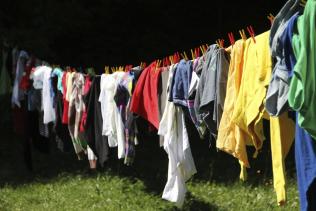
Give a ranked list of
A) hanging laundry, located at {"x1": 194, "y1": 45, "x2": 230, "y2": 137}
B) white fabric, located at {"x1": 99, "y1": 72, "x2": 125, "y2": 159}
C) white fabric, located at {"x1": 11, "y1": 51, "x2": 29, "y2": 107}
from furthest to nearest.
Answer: white fabric, located at {"x1": 11, "y1": 51, "x2": 29, "y2": 107}
white fabric, located at {"x1": 99, "y1": 72, "x2": 125, "y2": 159}
hanging laundry, located at {"x1": 194, "y1": 45, "x2": 230, "y2": 137}

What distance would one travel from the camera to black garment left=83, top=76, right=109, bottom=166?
214 inches

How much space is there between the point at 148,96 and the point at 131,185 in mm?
2508

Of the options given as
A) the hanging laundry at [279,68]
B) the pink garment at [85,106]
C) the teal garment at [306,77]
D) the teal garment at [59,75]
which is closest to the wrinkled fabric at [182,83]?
the hanging laundry at [279,68]

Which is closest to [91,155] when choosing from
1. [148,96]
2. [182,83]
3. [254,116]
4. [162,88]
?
[148,96]

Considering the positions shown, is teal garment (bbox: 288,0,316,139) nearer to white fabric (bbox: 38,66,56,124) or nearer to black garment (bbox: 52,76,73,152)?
black garment (bbox: 52,76,73,152)

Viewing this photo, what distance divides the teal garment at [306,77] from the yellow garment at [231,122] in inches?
29.0

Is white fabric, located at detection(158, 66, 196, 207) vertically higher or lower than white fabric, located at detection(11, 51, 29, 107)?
lower

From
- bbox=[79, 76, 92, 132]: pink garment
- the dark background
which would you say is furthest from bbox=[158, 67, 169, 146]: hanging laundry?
the dark background

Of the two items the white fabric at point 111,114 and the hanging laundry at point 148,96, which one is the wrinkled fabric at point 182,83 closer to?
the hanging laundry at point 148,96

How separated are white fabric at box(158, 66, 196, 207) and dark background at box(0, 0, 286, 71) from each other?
186 inches

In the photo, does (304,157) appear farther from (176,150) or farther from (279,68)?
(176,150)

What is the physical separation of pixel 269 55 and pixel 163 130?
155 centimetres

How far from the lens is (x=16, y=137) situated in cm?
909

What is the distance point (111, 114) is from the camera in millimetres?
5195
